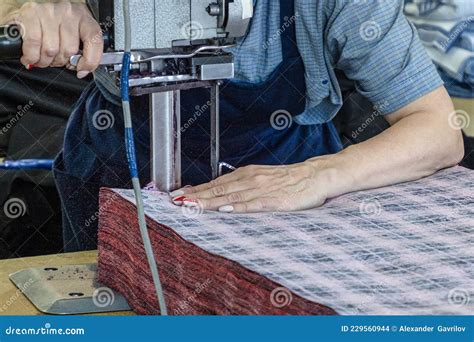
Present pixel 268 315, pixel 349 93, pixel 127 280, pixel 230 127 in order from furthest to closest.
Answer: pixel 349 93, pixel 230 127, pixel 127 280, pixel 268 315

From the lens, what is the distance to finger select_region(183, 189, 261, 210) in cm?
111

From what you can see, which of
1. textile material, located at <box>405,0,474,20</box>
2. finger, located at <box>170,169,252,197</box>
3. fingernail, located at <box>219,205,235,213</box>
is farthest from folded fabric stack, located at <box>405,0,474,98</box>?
fingernail, located at <box>219,205,235,213</box>

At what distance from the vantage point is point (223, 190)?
1177mm

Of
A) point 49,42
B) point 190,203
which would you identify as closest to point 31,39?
point 49,42

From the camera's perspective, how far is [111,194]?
1.06 meters

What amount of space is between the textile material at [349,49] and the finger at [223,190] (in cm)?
24

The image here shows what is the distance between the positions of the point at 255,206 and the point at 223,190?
0.05m

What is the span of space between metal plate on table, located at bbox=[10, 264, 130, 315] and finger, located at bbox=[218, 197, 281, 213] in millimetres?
165

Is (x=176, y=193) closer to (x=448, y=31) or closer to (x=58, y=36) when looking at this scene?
(x=58, y=36)

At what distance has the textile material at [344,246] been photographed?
2.80ft

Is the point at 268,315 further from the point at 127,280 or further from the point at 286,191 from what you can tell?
the point at 286,191

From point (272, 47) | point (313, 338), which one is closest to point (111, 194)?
point (313, 338)

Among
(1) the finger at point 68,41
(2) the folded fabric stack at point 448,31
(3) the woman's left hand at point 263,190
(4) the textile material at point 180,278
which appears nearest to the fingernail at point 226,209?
(3) the woman's left hand at point 263,190

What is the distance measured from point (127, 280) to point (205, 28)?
11.0 inches
